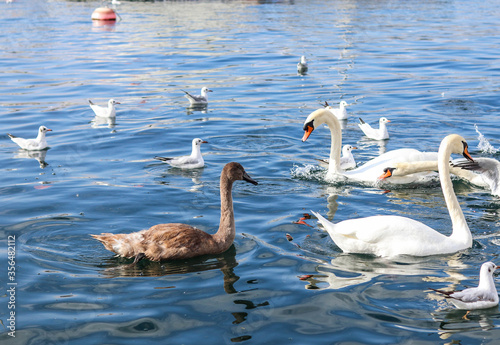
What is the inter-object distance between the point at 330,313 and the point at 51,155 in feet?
28.7

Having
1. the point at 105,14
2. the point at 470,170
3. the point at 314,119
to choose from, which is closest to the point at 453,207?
the point at 470,170

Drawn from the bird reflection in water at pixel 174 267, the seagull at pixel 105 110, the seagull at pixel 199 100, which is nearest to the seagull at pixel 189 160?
the bird reflection in water at pixel 174 267

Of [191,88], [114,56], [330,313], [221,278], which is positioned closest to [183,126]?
[191,88]

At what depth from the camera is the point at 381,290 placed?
7117 mm

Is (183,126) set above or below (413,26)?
below

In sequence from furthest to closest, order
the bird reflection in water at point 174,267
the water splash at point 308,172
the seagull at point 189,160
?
the seagull at point 189,160 → the water splash at point 308,172 → the bird reflection in water at point 174,267

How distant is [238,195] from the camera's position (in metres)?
10.8

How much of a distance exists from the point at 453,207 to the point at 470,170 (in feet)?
7.91

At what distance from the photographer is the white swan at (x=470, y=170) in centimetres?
1062

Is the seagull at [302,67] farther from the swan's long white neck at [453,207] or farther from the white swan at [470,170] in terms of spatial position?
the swan's long white neck at [453,207]

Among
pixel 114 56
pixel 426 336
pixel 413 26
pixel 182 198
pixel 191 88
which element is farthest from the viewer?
pixel 413 26

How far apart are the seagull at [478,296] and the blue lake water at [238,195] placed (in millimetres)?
119

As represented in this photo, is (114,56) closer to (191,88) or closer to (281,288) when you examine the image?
(191,88)

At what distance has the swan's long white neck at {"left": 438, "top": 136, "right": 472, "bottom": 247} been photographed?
8.24 meters
